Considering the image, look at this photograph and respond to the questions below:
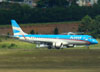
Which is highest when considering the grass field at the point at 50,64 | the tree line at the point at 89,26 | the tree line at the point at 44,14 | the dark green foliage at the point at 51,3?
the dark green foliage at the point at 51,3

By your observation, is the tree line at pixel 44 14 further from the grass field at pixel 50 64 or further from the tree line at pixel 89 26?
the grass field at pixel 50 64

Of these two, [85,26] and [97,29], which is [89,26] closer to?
[85,26]

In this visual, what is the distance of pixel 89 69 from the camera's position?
40.8 meters

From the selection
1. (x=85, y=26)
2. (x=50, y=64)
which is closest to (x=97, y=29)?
(x=85, y=26)

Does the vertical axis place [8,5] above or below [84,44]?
above

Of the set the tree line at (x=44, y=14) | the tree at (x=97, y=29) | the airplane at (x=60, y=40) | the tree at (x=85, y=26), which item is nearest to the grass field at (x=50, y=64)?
the airplane at (x=60, y=40)

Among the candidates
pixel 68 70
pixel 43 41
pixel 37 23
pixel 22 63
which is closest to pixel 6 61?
pixel 22 63

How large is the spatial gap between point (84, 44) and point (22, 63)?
3479 cm

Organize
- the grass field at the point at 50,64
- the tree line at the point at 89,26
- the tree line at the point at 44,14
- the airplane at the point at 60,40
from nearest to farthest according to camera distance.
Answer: the grass field at the point at 50,64, the airplane at the point at 60,40, the tree line at the point at 89,26, the tree line at the point at 44,14

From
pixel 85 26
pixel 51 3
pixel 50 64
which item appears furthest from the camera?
pixel 51 3

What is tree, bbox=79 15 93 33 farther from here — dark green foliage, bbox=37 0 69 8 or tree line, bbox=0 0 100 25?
dark green foliage, bbox=37 0 69 8

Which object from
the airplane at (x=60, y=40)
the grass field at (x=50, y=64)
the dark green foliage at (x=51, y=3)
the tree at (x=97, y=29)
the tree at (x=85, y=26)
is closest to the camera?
the grass field at (x=50, y=64)

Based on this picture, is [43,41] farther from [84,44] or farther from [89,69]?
[89,69]

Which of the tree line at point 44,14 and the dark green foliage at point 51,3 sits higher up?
the dark green foliage at point 51,3
